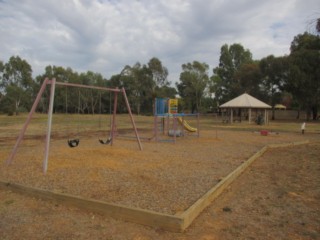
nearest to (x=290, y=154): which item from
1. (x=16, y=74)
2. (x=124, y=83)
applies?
(x=124, y=83)

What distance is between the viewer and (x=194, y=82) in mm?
61938

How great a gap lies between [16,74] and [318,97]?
54613 millimetres

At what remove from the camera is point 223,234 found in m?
3.72

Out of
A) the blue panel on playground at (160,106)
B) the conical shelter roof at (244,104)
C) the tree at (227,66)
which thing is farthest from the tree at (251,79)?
the blue panel on playground at (160,106)

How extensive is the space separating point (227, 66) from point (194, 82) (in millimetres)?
8220

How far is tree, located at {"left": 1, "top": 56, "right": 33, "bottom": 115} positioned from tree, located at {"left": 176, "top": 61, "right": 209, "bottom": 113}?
31.8 m

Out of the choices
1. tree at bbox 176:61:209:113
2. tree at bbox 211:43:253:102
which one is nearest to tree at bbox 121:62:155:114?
tree at bbox 176:61:209:113

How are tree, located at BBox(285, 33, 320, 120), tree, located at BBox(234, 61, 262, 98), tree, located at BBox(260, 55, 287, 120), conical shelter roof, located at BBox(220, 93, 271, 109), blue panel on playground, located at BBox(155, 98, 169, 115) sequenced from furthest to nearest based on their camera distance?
1. tree, located at BBox(234, 61, 262, 98)
2. tree, located at BBox(260, 55, 287, 120)
3. tree, located at BBox(285, 33, 320, 120)
4. conical shelter roof, located at BBox(220, 93, 271, 109)
5. blue panel on playground, located at BBox(155, 98, 169, 115)

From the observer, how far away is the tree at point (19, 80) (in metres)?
54.4

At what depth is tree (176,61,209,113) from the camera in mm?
61719

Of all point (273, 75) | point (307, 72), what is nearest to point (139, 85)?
point (273, 75)

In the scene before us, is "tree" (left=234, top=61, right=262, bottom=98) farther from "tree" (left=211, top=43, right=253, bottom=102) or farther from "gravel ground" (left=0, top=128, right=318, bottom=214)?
"gravel ground" (left=0, top=128, right=318, bottom=214)

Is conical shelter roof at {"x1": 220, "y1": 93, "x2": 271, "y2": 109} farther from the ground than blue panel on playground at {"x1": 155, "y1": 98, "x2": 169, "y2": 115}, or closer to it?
farther from the ground

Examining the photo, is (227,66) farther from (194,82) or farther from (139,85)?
(139,85)
